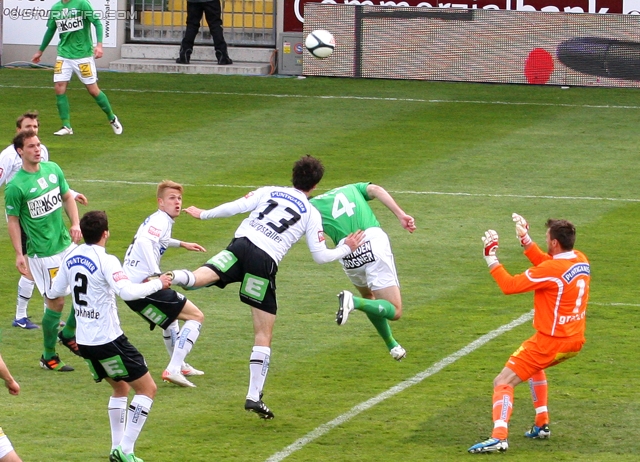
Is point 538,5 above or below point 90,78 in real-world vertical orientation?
above

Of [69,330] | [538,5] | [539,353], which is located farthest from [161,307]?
[538,5]

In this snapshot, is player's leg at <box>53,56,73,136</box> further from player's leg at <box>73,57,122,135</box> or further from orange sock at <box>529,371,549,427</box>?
orange sock at <box>529,371,549,427</box>

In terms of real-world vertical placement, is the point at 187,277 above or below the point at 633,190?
above

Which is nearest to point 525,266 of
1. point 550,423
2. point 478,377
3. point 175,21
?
point 478,377

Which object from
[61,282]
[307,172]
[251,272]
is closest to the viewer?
[61,282]

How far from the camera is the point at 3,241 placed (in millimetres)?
14258

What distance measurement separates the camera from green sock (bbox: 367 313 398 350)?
988 cm

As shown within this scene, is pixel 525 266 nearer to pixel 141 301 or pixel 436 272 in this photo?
pixel 436 272

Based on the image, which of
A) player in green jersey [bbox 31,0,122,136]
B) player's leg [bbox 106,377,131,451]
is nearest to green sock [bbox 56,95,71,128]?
player in green jersey [bbox 31,0,122,136]

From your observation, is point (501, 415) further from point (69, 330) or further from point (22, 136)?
point (22, 136)

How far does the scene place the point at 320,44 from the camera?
71.7 feet

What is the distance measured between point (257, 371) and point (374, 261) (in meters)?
1.76

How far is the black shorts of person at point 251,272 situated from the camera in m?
8.91

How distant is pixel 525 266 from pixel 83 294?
6.54 m
